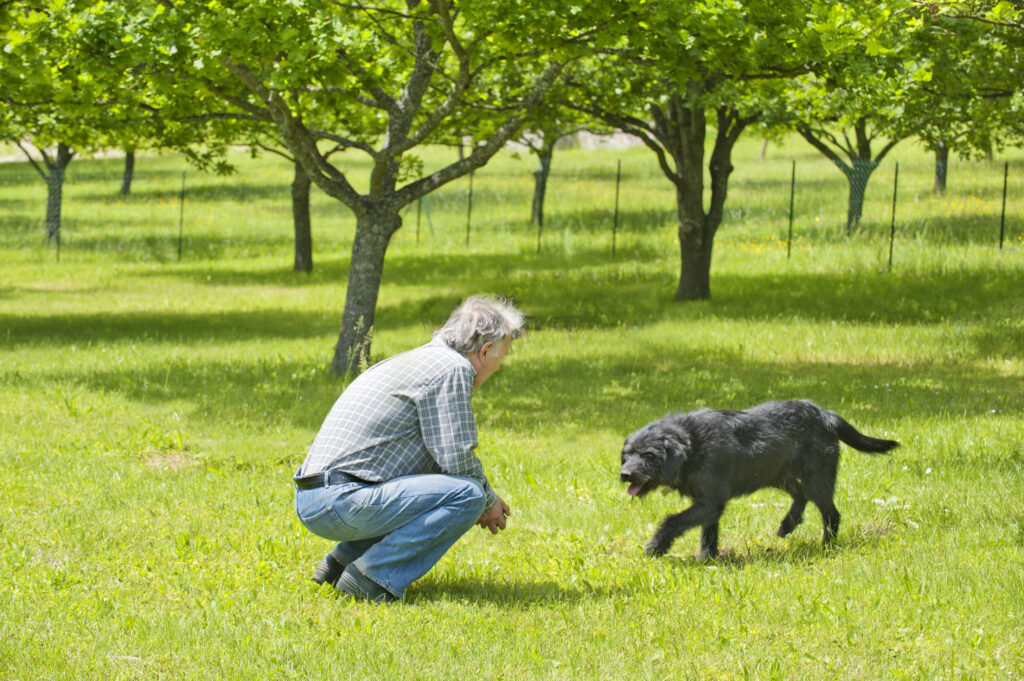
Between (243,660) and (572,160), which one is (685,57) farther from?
(572,160)

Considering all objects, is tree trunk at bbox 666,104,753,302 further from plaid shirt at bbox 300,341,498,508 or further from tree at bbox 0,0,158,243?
plaid shirt at bbox 300,341,498,508

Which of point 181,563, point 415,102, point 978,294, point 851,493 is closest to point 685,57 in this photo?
point 415,102

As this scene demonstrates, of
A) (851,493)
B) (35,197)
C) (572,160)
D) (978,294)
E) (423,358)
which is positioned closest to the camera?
(423,358)

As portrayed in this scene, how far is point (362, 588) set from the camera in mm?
4676

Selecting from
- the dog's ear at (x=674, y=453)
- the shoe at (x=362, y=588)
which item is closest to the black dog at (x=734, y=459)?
the dog's ear at (x=674, y=453)

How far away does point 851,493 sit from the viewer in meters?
6.60

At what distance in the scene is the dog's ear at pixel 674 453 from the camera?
204 inches

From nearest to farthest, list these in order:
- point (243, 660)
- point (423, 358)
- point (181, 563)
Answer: point (243, 660), point (423, 358), point (181, 563)

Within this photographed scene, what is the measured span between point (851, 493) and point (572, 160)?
4345 centimetres

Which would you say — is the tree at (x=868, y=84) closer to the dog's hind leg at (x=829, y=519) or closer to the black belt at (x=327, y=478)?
the dog's hind leg at (x=829, y=519)

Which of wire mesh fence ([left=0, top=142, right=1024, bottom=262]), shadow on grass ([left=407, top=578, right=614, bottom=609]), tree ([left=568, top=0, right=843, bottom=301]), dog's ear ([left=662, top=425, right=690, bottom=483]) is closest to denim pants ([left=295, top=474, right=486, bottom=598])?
shadow on grass ([left=407, top=578, right=614, bottom=609])

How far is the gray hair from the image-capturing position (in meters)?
4.64

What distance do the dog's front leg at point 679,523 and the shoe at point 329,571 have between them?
1.69 m

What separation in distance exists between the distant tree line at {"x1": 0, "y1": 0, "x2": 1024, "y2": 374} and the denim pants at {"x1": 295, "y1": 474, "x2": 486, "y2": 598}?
3.33 m
